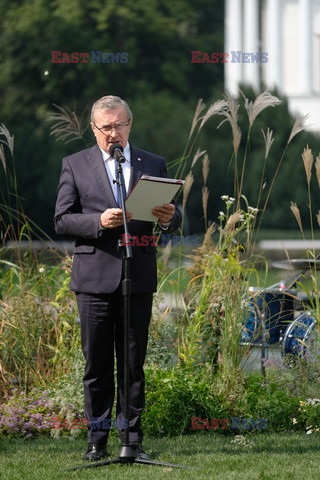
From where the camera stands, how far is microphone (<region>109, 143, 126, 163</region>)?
616 centimetres

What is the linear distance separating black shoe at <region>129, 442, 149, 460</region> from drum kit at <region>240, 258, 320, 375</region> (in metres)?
1.69

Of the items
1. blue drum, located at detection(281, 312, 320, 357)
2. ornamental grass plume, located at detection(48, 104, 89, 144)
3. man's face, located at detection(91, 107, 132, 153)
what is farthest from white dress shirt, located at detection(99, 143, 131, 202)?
blue drum, located at detection(281, 312, 320, 357)

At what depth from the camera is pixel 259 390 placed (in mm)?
7977

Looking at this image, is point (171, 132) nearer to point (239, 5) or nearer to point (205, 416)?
point (239, 5)

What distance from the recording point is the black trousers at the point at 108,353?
6504 mm

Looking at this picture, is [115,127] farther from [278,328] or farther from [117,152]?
[278,328]

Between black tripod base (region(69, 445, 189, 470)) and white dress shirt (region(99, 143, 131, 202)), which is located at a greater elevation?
white dress shirt (region(99, 143, 131, 202))

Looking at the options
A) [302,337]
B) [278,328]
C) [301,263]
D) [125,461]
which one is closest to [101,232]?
[125,461]

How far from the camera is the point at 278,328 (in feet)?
29.5

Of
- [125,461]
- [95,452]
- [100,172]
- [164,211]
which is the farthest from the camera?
[95,452]

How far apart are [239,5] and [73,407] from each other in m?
42.3

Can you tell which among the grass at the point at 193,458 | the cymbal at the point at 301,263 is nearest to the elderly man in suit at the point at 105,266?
the grass at the point at 193,458

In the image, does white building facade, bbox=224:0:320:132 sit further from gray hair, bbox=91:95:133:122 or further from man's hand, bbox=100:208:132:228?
man's hand, bbox=100:208:132:228

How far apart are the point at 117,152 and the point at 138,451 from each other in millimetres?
1705
